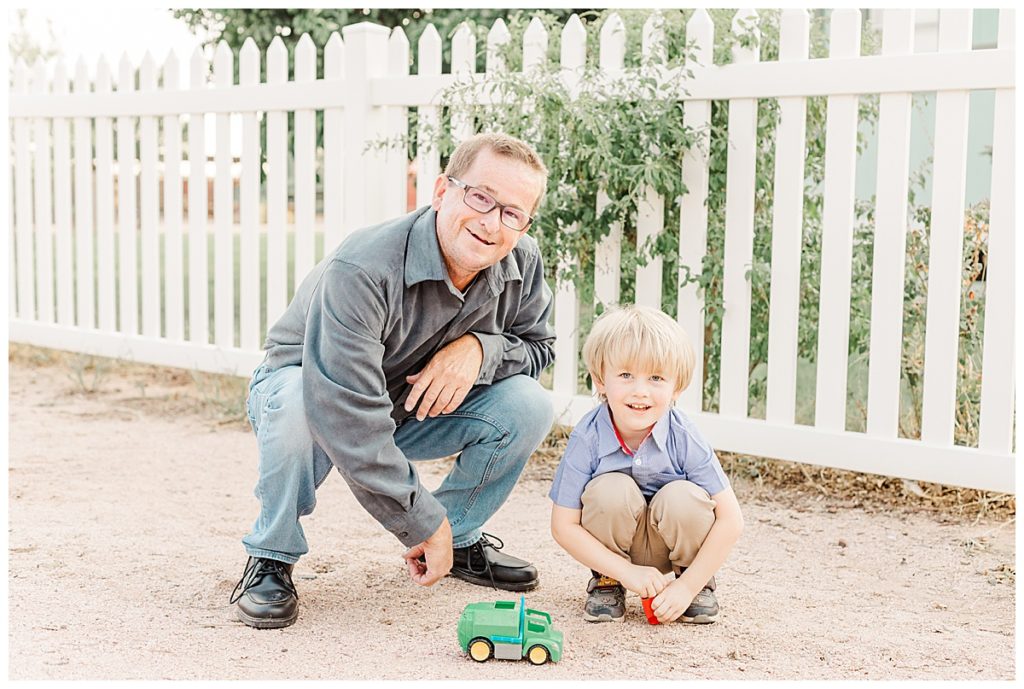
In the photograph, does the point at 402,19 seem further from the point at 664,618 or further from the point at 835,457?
the point at 664,618

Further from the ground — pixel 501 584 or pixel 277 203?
pixel 277 203

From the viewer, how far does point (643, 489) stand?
270cm

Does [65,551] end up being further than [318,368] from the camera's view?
Yes

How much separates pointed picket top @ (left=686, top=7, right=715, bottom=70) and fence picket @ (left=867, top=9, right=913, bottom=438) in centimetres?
58

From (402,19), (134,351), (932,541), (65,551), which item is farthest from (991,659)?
(402,19)

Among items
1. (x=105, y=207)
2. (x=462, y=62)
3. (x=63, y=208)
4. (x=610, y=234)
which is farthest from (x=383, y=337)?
(x=63, y=208)

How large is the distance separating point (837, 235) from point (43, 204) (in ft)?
14.7

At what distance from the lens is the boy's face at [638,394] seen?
2.62m

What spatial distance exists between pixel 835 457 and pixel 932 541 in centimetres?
51

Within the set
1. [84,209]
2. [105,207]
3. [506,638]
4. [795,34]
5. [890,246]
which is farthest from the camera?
[84,209]

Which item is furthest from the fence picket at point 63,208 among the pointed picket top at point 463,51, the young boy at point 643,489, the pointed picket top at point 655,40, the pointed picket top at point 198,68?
the young boy at point 643,489

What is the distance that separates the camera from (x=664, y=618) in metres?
2.62

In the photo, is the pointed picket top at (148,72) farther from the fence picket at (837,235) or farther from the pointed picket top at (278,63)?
the fence picket at (837,235)

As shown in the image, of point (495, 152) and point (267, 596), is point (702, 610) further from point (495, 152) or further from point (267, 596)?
point (495, 152)
